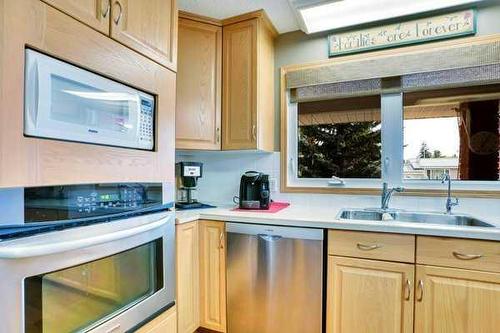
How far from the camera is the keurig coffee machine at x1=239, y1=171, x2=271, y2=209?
1.96 m

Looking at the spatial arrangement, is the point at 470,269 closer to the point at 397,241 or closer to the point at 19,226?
the point at 397,241

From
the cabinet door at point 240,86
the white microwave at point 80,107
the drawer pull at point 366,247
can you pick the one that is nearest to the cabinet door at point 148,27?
the white microwave at point 80,107

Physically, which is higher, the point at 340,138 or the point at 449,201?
the point at 340,138

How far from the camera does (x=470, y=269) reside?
1312 millimetres

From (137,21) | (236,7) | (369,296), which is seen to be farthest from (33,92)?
(369,296)

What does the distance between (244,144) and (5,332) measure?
1.54 meters

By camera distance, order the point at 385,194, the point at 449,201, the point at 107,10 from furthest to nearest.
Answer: the point at 385,194 → the point at 449,201 → the point at 107,10

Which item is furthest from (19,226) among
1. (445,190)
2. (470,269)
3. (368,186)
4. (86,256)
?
(445,190)

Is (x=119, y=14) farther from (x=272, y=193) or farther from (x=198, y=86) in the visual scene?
(x=272, y=193)

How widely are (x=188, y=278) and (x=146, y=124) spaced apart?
0.97 m

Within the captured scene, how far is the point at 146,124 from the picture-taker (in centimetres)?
125

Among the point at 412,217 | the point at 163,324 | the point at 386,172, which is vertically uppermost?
the point at 386,172

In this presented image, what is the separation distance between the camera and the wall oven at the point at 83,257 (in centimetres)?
76

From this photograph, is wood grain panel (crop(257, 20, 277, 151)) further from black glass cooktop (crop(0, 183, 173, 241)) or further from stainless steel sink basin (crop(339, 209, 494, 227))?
black glass cooktop (crop(0, 183, 173, 241))
